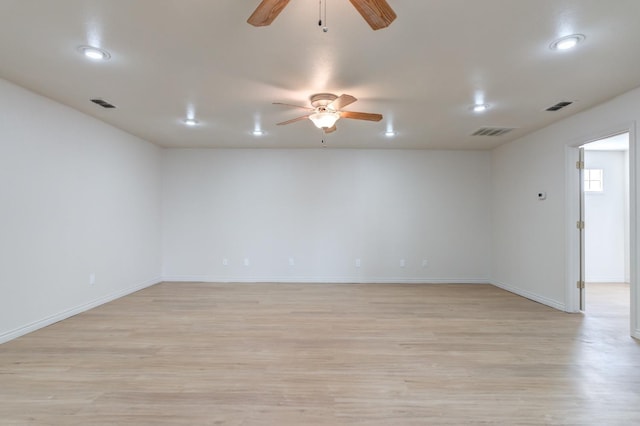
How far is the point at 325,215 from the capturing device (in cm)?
618

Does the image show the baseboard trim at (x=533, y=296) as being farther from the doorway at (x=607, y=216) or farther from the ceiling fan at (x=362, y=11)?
the ceiling fan at (x=362, y=11)

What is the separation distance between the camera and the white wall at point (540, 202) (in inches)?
145

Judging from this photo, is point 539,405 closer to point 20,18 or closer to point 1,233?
point 20,18

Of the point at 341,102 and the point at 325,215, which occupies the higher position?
the point at 341,102

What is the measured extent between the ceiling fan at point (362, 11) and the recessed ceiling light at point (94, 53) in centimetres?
165

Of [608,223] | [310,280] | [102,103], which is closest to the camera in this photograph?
[102,103]

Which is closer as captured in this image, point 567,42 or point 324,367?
point 567,42

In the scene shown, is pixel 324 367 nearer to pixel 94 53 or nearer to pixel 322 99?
pixel 322 99

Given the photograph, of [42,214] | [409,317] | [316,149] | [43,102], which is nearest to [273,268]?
[316,149]

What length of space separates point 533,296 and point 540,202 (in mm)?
1469

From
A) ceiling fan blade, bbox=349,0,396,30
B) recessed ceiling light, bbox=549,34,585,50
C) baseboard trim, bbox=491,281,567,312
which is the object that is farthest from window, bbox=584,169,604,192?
ceiling fan blade, bbox=349,0,396,30

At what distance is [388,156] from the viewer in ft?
20.5

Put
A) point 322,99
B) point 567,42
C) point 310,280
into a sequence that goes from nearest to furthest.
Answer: point 567,42
point 322,99
point 310,280

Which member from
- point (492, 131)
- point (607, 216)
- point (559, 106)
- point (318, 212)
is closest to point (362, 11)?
point (559, 106)
